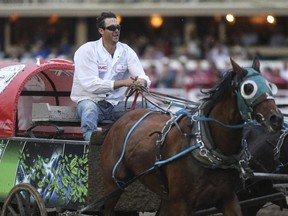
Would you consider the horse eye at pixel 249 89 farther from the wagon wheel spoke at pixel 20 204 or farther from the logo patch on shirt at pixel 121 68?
the wagon wheel spoke at pixel 20 204

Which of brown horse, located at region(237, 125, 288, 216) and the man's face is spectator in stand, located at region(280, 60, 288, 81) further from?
the man's face

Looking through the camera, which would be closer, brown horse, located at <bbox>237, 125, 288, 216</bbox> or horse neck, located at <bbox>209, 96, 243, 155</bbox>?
horse neck, located at <bbox>209, 96, 243, 155</bbox>

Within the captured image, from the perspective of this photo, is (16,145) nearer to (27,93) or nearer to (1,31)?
(27,93)

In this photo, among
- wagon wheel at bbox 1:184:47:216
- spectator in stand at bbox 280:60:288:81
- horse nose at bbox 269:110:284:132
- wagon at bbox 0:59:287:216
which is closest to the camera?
horse nose at bbox 269:110:284:132

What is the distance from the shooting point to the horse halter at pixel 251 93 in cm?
695

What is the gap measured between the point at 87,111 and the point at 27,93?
6.00ft

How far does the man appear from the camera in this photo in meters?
8.76

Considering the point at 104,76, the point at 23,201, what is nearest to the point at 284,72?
the point at 104,76

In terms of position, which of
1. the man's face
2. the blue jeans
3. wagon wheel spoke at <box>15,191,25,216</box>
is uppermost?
the man's face

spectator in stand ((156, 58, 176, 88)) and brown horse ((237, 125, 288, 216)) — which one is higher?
spectator in stand ((156, 58, 176, 88))

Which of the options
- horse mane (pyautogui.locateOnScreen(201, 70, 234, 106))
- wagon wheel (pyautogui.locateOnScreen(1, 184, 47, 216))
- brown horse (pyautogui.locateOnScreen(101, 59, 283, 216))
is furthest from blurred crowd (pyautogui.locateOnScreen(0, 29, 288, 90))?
horse mane (pyautogui.locateOnScreen(201, 70, 234, 106))

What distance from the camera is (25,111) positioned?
10.5m

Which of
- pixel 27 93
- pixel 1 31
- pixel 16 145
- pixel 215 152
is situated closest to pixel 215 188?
pixel 215 152

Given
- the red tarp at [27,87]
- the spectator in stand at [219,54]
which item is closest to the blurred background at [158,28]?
the spectator in stand at [219,54]
